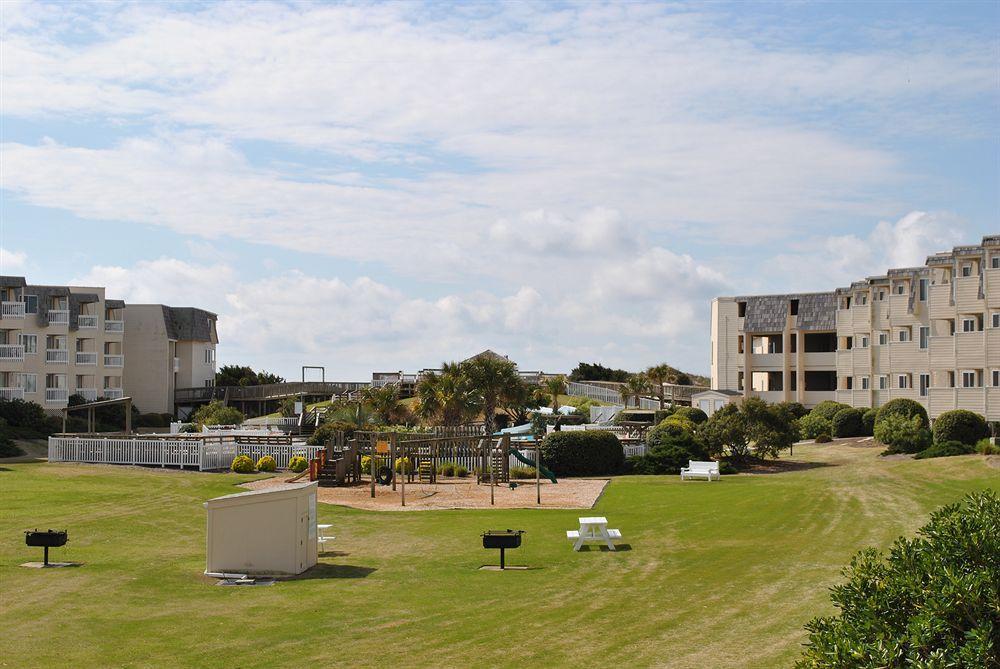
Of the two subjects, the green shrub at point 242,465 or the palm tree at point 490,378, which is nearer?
the green shrub at point 242,465

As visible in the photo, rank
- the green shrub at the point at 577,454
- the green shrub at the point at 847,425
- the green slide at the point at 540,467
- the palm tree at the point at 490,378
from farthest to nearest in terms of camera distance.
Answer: the green shrub at the point at 847,425
the palm tree at the point at 490,378
the green shrub at the point at 577,454
the green slide at the point at 540,467

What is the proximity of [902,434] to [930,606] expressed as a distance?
48.1 metres

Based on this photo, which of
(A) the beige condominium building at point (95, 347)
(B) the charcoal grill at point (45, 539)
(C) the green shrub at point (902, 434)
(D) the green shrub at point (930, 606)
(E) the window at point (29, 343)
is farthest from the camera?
(E) the window at point (29, 343)

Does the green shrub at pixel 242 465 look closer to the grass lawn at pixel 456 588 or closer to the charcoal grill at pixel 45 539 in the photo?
the grass lawn at pixel 456 588

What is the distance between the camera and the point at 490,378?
62.4m

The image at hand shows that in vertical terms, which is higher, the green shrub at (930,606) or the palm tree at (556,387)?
the palm tree at (556,387)

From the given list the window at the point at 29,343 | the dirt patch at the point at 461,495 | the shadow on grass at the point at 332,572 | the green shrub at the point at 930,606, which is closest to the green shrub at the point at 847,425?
the dirt patch at the point at 461,495

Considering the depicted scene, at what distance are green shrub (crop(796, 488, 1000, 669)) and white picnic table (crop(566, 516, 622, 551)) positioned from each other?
1456 cm

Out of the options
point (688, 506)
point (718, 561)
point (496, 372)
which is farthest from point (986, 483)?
point (496, 372)

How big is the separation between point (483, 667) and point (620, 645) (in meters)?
2.07

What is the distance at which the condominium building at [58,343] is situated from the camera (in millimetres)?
75625

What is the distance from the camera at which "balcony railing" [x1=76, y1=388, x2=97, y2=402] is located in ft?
264

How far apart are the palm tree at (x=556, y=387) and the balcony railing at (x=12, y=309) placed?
38395 millimetres

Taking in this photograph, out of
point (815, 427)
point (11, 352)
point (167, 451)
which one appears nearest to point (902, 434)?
point (815, 427)
